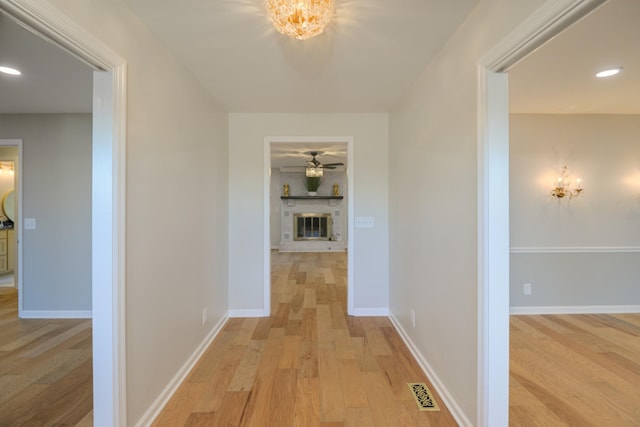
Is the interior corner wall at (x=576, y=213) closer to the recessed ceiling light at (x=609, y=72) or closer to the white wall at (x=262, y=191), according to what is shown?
the recessed ceiling light at (x=609, y=72)

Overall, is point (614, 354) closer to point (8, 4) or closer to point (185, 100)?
point (185, 100)

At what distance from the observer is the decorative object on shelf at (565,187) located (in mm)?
3520

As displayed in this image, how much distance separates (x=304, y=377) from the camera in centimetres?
223

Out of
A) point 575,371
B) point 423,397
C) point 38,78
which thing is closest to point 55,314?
point 38,78

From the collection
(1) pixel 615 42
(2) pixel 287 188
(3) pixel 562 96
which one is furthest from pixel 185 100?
(2) pixel 287 188

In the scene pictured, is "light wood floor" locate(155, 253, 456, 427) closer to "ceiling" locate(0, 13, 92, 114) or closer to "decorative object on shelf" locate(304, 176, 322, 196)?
"ceiling" locate(0, 13, 92, 114)

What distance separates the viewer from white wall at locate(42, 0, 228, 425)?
1.57 meters

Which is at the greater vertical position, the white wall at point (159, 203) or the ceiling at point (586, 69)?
the ceiling at point (586, 69)

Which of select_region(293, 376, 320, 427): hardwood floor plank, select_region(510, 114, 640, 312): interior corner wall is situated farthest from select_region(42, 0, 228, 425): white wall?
select_region(510, 114, 640, 312): interior corner wall

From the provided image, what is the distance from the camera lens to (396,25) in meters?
1.74

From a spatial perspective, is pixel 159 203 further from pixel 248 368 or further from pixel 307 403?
pixel 307 403

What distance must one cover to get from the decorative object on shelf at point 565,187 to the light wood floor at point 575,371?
1459mm

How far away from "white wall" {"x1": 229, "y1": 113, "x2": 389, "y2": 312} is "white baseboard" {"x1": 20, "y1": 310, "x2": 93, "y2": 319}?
1.75m

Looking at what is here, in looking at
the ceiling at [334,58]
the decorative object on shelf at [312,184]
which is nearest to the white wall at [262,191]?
the ceiling at [334,58]
